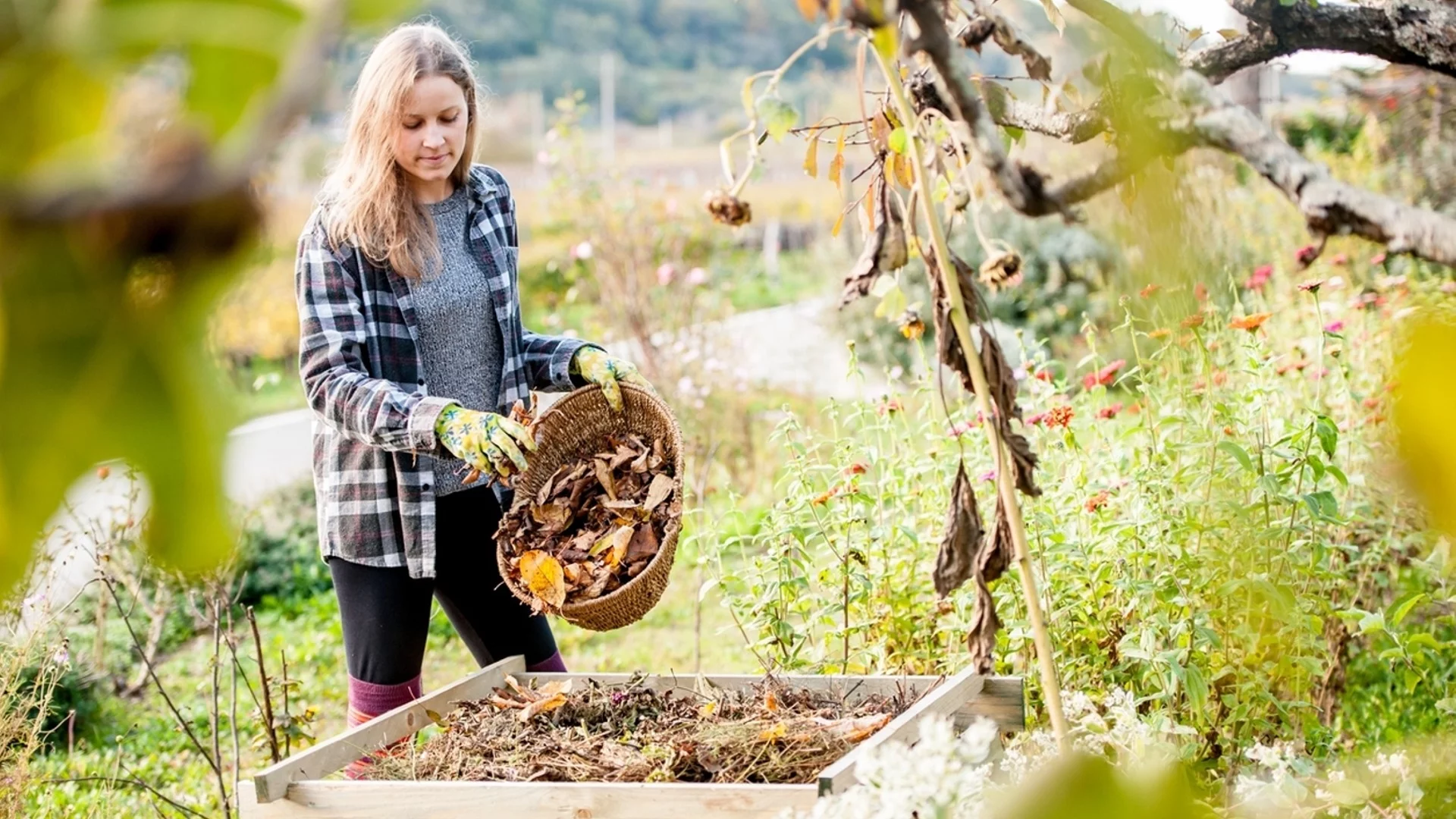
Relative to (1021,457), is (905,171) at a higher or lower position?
higher

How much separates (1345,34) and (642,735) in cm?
143

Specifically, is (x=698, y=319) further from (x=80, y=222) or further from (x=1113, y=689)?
(x=80, y=222)

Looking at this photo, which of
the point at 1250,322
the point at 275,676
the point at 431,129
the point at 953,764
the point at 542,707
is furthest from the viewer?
the point at 275,676

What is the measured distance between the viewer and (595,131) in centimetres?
3572

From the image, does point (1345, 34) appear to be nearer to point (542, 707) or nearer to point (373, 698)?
point (542, 707)

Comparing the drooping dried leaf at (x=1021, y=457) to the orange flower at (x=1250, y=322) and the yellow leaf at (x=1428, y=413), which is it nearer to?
the yellow leaf at (x=1428, y=413)

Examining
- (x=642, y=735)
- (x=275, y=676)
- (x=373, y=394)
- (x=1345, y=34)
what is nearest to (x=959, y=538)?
(x=1345, y=34)

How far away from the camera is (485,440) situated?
7.21 feet

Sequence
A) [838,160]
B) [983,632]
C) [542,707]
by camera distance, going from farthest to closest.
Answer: [542,707]
[838,160]
[983,632]

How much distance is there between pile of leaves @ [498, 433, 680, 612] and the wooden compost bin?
36 cm

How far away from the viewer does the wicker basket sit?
7.42 feet

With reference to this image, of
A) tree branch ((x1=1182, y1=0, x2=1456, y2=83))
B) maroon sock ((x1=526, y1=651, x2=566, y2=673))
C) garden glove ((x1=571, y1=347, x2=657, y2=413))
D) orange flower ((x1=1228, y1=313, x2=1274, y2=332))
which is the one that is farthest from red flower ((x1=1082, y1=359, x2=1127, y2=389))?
maroon sock ((x1=526, y1=651, x2=566, y2=673))

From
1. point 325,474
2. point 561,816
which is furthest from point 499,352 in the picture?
point 561,816

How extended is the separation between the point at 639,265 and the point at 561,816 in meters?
5.24
